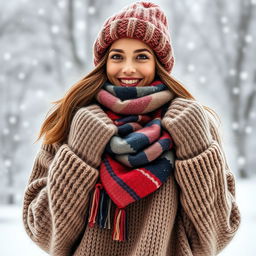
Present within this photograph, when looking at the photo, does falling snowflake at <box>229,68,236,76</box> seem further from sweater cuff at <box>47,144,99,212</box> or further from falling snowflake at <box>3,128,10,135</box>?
sweater cuff at <box>47,144,99,212</box>

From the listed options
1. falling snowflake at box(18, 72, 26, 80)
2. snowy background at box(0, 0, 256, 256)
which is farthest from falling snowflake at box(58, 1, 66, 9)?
falling snowflake at box(18, 72, 26, 80)

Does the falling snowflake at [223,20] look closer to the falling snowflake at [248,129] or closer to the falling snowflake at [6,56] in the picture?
the falling snowflake at [248,129]

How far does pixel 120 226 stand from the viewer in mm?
740

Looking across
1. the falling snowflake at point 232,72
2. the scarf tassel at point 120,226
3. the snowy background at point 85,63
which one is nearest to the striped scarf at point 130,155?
the scarf tassel at point 120,226

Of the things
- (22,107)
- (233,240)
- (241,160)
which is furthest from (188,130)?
(22,107)

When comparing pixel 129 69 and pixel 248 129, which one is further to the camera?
pixel 248 129

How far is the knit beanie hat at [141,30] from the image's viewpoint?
2.62ft

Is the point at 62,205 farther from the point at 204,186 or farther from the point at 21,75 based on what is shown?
the point at 21,75

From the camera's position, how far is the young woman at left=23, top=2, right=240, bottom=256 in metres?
0.73

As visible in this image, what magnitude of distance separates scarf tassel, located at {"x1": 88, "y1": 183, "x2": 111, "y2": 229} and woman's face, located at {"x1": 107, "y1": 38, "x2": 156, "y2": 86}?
262 millimetres

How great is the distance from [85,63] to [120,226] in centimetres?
141

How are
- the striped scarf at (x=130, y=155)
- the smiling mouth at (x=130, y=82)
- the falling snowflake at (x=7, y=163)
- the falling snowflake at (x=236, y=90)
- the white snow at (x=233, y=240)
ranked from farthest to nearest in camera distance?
the falling snowflake at (x=236, y=90)
the falling snowflake at (x=7, y=163)
the white snow at (x=233, y=240)
the smiling mouth at (x=130, y=82)
the striped scarf at (x=130, y=155)

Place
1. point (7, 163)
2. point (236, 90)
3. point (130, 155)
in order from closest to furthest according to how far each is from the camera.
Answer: point (130, 155) < point (7, 163) < point (236, 90)

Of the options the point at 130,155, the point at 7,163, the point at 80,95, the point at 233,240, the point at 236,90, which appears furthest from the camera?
the point at 236,90
